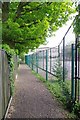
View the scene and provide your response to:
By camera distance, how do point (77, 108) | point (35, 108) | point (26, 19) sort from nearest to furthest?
point (77, 108) < point (35, 108) < point (26, 19)

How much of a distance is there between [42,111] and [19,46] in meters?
16.4

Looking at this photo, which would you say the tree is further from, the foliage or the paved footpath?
the foliage

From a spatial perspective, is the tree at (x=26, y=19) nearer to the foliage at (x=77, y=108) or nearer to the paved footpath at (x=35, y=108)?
the paved footpath at (x=35, y=108)

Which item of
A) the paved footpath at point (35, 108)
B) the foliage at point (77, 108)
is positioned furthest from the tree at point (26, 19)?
the foliage at point (77, 108)

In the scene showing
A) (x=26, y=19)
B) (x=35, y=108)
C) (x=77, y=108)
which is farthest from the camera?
(x=26, y=19)

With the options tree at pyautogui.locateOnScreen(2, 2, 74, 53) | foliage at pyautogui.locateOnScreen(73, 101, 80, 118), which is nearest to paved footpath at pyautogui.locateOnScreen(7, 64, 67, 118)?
foliage at pyautogui.locateOnScreen(73, 101, 80, 118)

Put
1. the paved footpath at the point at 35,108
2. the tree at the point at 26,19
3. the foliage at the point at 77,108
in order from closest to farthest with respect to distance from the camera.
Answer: the foliage at the point at 77,108, the paved footpath at the point at 35,108, the tree at the point at 26,19

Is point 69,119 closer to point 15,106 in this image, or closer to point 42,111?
point 42,111

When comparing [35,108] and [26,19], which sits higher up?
[26,19]

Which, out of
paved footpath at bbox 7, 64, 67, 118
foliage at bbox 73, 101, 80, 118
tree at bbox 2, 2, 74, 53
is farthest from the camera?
tree at bbox 2, 2, 74, 53

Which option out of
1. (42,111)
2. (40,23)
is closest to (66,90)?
(42,111)

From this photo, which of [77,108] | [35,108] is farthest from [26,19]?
[77,108]

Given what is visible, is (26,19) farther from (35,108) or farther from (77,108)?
(77,108)

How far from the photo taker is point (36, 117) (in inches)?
271
